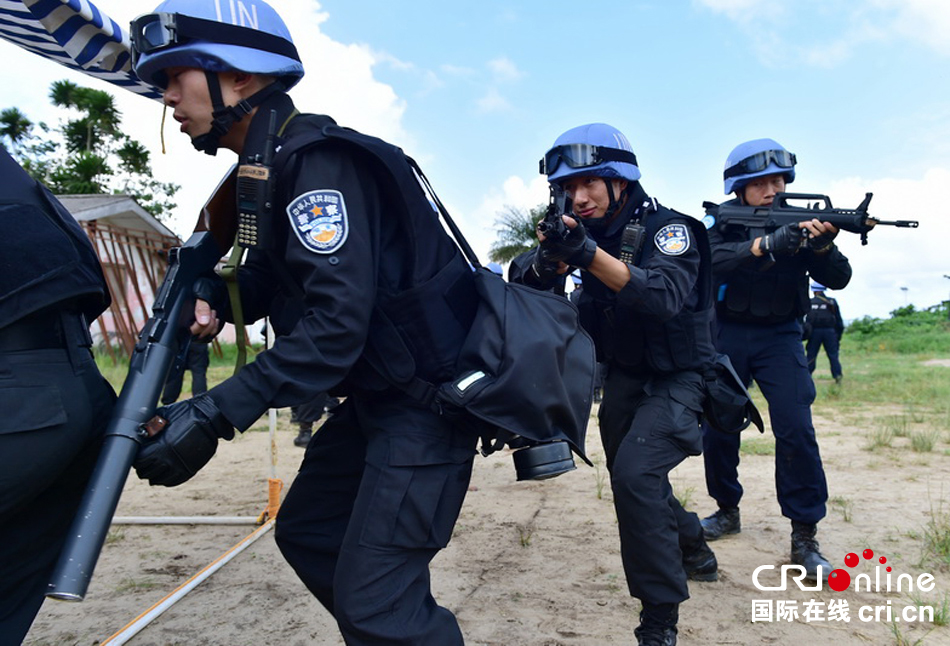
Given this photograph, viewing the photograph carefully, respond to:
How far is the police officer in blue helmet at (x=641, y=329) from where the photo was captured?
288 cm

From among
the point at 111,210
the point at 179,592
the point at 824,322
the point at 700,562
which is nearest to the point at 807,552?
the point at 700,562

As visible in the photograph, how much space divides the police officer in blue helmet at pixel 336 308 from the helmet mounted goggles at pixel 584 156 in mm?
1382

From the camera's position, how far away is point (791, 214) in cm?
456

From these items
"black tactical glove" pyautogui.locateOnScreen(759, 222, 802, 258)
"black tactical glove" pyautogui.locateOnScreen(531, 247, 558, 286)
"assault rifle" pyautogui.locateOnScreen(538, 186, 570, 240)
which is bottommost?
"black tactical glove" pyautogui.locateOnScreen(531, 247, 558, 286)

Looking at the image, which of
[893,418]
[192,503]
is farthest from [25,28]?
[893,418]

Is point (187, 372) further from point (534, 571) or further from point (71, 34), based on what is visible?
point (534, 571)

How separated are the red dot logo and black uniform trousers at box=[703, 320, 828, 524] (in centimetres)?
31

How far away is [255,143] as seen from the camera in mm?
2068

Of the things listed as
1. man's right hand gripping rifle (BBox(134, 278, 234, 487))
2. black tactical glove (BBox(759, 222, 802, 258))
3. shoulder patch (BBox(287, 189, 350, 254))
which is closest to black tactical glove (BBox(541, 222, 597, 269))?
shoulder patch (BBox(287, 189, 350, 254))

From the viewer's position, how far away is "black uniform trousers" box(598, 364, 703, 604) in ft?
9.42

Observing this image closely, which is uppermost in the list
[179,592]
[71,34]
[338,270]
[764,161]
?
[71,34]

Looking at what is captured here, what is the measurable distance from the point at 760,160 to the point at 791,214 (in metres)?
0.38

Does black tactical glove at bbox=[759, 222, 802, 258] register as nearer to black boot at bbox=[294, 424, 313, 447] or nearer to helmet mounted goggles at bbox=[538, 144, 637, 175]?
helmet mounted goggles at bbox=[538, 144, 637, 175]

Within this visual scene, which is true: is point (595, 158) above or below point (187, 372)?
above
